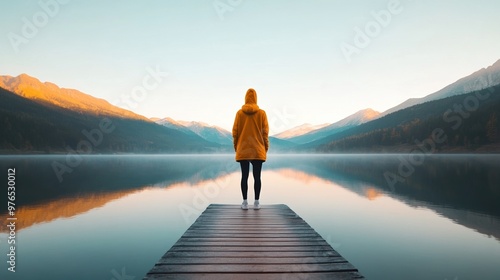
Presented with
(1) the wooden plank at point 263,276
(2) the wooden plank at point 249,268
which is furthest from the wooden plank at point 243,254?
(1) the wooden plank at point 263,276

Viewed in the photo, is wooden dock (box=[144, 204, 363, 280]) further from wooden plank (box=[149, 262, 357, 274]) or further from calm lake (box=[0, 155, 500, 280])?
calm lake (box=[0, 155, 500, 280])

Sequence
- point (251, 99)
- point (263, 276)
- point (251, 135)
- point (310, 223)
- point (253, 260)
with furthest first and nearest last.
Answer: point (310, 223)
point (251, 99)
point (251, 135)
point (253, 260)
point (263, 276)

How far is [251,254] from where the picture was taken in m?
5.52

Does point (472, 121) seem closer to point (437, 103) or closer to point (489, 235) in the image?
point (437, 103)

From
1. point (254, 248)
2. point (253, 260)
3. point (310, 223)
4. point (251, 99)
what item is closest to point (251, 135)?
point (251, 99)

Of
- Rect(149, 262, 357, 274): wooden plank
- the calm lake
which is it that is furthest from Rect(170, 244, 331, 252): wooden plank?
the calm lake

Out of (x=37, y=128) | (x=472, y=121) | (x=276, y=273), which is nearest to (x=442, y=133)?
(x=472, y=121)

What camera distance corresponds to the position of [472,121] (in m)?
126

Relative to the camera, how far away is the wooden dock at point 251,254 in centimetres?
462

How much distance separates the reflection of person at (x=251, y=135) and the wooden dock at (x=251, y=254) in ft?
5.21

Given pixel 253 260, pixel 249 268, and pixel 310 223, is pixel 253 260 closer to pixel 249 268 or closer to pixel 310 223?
pixel 249 268

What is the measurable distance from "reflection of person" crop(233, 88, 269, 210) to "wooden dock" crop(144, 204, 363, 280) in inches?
62.6

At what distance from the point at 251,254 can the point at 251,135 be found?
3947mm

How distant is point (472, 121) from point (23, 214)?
496ft
